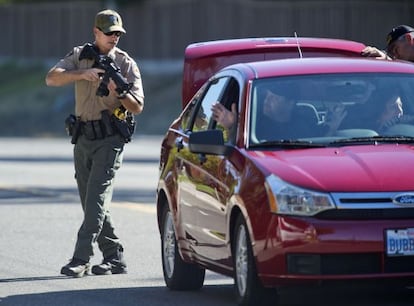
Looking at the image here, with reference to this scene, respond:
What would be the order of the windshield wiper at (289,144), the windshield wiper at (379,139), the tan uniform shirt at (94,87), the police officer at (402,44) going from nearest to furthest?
the windshield wiper at (289,144) → the windshield wiper at (379,139) → the tan uniform shirt at (94,87) → the police officer at (402,44)

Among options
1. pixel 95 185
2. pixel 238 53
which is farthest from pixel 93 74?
pixel 238 53

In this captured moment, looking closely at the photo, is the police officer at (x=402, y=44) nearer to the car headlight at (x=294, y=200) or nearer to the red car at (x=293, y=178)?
the red car at (x=293, y=178)

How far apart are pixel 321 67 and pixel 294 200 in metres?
1.60

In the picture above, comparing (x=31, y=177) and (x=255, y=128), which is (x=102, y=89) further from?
(x=31, y=177)

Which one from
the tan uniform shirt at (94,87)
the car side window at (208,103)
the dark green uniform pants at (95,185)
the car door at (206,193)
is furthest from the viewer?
the tan uniform shirt at (94,87)

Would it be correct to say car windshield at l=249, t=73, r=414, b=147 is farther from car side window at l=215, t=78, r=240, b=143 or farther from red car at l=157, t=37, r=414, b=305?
car side window at l=215, t=78, r=240, b=143

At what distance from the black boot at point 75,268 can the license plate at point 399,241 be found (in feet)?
12.0

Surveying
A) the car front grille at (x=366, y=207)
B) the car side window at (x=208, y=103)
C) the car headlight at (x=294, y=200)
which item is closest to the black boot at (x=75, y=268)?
the car side window at (x=208, y=103)

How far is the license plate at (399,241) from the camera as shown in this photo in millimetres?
8156

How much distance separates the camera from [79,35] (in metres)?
50.9

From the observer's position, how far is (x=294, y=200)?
823 cm

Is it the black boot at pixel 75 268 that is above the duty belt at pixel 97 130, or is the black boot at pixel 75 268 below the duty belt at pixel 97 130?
below

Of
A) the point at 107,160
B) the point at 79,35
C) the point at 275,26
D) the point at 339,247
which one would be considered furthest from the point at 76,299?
the point at 79,35

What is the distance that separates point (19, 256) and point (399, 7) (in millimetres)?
A: 34388
